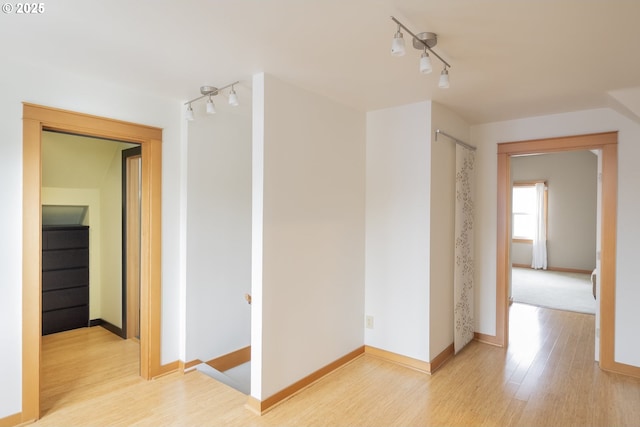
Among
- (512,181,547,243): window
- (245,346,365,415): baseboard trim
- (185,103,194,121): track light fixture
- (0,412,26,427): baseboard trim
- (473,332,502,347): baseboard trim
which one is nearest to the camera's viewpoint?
(0,412,26,427): baseboard trim

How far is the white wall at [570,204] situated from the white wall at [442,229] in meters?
5.62

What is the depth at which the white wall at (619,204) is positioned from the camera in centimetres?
316

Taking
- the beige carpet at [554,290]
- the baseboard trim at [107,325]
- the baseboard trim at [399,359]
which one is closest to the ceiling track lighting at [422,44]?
the baseboard trim at [399,359]

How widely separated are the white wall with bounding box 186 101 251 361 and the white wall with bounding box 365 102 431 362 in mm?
1292

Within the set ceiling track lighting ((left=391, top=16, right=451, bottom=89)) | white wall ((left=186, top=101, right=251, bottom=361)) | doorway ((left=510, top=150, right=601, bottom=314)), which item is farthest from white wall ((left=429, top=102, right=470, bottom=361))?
doorway ((left=510, top=150, right=601, bottom=314))

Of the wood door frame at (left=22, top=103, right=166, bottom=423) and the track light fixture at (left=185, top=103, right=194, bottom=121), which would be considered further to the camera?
the track light fixture at (left=185, top=103, right=194, bottom=121)

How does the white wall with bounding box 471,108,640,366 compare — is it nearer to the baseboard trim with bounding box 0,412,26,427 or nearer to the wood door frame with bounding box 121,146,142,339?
the wood door frame with bounding box 121,146,142,339

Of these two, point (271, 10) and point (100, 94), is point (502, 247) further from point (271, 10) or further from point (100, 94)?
→ point (100, 94)

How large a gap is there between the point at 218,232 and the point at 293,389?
1.60 meters

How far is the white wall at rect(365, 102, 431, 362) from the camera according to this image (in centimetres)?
322

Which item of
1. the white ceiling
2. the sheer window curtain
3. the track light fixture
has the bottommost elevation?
the sheer window curtain

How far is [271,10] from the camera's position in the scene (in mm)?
1716

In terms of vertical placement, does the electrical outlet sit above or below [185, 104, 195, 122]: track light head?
below

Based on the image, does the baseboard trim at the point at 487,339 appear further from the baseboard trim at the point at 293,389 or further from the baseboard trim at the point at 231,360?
the baseboard trim at the point at 231,360
